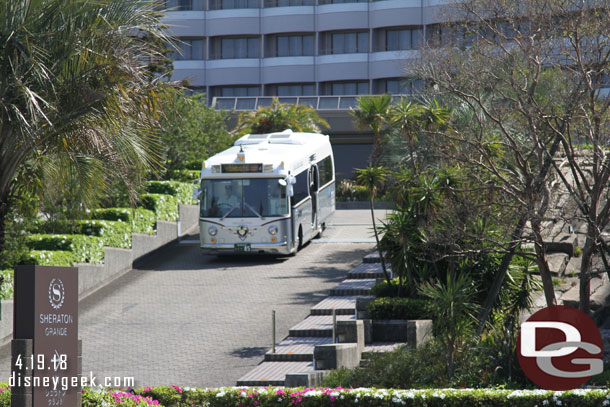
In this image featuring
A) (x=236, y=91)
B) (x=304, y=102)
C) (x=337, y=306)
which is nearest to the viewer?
(x=337, y=306)

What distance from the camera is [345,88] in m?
59.6

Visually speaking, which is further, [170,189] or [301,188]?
[170,189]

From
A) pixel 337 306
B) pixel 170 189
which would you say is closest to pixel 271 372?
pixel 337 306

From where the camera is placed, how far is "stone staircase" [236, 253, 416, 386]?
46.3 ft

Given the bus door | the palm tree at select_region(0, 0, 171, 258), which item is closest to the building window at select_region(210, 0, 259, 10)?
the bus door

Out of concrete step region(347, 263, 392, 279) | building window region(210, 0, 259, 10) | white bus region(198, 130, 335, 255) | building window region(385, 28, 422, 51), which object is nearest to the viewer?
concrete step region(347, 263, 392, 279)

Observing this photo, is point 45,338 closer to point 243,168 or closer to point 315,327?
point 315,327

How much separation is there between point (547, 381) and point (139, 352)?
7771mm

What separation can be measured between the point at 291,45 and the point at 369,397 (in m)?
51.0

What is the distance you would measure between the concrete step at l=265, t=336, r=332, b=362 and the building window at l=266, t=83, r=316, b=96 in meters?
44.4

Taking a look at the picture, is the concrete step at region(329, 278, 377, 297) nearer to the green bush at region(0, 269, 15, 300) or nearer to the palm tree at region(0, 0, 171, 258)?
the green bush at region(0, 269, 15, 300)

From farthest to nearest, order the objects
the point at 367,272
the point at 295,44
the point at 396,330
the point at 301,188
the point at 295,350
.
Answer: the point at 295,44, the point at 301,188, the point at 367,272, the point at 396,330, the point at 295,350

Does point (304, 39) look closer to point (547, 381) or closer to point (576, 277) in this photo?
point (576, 277)

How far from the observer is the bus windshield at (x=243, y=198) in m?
24.8
